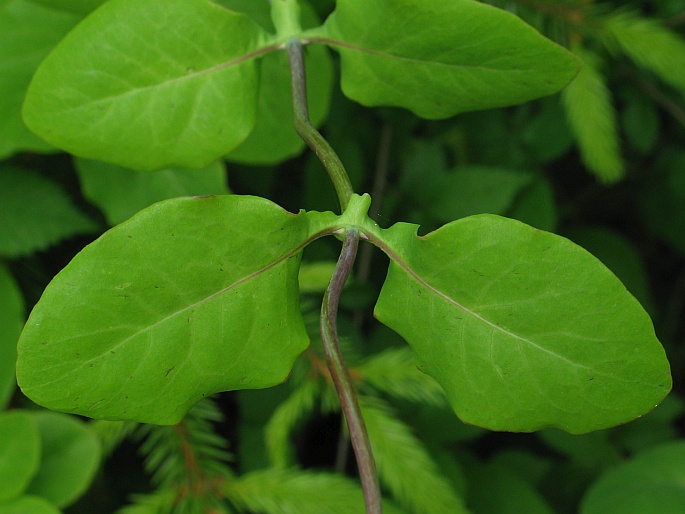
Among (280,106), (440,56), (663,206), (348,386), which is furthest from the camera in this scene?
(663,206)

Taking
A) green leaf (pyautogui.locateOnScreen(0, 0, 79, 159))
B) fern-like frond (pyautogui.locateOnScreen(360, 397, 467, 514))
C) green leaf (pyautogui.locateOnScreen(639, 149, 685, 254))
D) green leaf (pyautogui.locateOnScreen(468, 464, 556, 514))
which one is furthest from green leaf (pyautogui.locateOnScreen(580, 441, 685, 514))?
green leaf (pyautogui.locateOnScreen(0, 0, 79, 159))

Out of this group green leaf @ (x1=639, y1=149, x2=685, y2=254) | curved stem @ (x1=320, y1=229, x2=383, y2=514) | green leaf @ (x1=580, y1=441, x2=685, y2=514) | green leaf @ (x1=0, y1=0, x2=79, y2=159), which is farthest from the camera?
green leaf @ (x1=639, y1=149, x2=685, y2=254)

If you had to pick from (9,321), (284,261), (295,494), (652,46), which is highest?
(284,261)

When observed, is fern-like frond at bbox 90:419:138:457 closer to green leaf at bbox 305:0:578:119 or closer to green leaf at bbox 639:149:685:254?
green leaf at bbox 305:0:578:119

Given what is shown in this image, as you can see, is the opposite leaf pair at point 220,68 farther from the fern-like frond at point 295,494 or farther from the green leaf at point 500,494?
the green leaf at point 500,494

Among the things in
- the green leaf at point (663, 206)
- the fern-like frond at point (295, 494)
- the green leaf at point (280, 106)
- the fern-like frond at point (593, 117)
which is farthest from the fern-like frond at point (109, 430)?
the green leaf at point (663, 206)

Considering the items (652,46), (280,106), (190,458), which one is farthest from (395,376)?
(652,46)

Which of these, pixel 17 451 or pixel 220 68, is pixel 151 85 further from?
pixel 17 451
